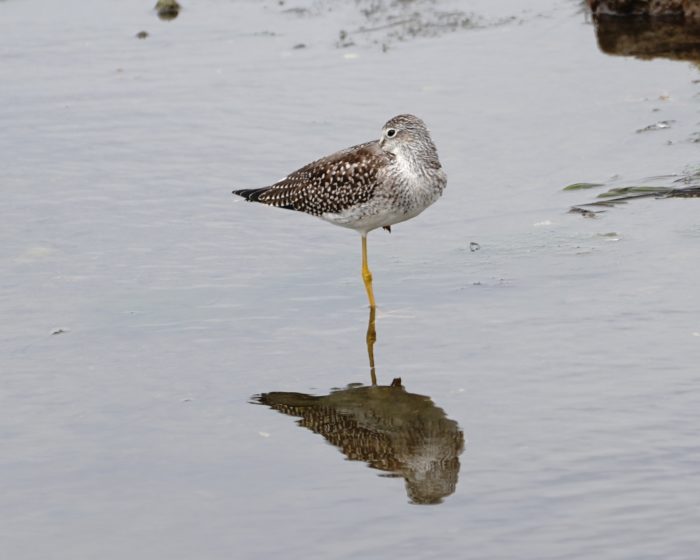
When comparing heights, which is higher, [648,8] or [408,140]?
[408,140]

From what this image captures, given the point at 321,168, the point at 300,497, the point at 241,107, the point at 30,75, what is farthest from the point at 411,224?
the point at 30,75

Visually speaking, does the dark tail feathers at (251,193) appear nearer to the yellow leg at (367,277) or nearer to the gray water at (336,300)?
the gray water at (336,300)

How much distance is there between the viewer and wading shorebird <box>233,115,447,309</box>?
33.5 feet

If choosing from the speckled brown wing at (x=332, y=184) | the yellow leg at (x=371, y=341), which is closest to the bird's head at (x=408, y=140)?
the speckled brown wing at (x=332, y=184)

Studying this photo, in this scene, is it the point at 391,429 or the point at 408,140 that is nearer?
the point at 391,429

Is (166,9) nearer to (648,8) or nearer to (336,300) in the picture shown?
(648,8)

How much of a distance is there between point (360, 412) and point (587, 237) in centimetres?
347

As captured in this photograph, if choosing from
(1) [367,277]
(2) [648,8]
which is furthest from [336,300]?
(2) [648,8]

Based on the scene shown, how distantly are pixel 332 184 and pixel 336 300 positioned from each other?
1036 millimetres

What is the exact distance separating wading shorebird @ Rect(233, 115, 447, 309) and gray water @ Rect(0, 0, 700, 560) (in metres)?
0.54

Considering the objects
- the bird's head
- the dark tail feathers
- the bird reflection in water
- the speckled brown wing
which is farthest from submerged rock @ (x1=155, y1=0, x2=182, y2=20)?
the bird reflection in water

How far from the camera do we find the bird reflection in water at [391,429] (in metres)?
7.30

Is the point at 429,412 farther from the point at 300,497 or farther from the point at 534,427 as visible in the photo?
the point at 300,497

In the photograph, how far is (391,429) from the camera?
8.04 metres
